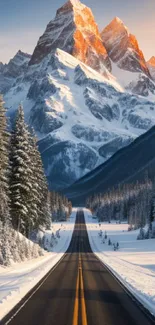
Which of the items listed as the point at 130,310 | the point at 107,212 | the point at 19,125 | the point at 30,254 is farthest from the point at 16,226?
the point at 107,212

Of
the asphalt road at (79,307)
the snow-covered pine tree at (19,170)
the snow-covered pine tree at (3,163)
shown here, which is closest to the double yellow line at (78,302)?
the asphalt road at (79,307)

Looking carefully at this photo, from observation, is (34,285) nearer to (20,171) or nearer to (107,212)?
(20,171)

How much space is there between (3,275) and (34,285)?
4.20 m

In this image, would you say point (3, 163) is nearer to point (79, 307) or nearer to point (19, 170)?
point (19, 170)

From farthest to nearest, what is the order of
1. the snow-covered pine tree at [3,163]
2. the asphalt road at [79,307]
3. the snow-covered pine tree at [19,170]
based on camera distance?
the snow-covered pine tree at [19,170] < the snow-covered pine tree at [3,163] < the asphalt road at [79,307]

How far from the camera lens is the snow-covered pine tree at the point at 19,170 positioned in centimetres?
4522

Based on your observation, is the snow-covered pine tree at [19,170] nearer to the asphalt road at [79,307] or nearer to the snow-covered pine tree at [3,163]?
the snow-covered pine tree at [3,163]

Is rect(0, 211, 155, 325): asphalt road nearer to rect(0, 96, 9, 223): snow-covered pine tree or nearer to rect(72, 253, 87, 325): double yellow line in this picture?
rect(72, 253, 87, 325): double yellow line

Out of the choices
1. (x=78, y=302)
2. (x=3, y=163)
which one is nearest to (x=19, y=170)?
(x=3, y=163)

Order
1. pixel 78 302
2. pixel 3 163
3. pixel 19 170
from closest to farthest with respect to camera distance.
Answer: pixel 78 302, pixel 3 163, pixel 19 170

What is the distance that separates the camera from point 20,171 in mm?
44875

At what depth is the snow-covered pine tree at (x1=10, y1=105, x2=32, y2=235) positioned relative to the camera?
1780 inches

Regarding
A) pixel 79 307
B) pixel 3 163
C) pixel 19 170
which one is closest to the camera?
pixel 79 307

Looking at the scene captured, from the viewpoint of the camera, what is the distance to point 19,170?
44.7 metres
